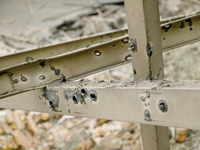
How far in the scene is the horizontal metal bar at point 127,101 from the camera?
0.86 m

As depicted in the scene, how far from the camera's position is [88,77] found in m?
4.65

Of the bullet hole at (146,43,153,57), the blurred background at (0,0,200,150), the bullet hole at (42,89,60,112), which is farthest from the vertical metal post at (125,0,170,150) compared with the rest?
the blurred background at (0,0,200,150)

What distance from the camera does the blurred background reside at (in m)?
3.57

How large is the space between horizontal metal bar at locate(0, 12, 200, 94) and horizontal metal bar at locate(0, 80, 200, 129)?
12cm

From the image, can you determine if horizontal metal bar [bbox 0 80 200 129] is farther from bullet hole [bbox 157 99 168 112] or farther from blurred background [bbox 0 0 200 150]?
blurred background [bbox 0 0 200 150]

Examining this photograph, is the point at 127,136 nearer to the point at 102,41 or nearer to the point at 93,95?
the point at 102,41

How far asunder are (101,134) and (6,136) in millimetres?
2299

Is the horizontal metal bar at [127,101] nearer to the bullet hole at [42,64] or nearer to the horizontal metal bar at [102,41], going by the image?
the bullet hole at [42,64]

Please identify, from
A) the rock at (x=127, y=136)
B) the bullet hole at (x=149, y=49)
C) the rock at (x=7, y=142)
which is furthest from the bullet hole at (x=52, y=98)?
the rock at (x=7, y=142)

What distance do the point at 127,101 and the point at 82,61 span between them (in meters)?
0.55

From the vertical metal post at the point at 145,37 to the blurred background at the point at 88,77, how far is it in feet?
8.10

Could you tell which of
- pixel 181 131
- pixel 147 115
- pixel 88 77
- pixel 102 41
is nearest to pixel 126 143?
pixel 181 131

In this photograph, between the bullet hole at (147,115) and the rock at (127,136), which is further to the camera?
the rock at (127,136)

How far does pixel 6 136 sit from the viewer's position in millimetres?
4113
